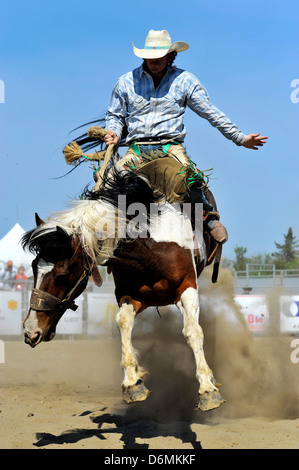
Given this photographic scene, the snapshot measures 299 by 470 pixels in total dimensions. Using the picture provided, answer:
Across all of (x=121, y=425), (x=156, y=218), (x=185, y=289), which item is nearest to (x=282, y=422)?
(x=121, y=425)

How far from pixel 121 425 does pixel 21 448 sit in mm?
1167

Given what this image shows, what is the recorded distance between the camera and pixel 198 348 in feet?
13.4

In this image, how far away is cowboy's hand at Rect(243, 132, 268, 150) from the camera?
15.2 ft

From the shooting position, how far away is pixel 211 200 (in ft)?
17.4

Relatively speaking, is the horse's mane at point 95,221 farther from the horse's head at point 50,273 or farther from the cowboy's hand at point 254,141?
the cowboy's hand at point 254,141

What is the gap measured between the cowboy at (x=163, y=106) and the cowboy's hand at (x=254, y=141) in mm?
82

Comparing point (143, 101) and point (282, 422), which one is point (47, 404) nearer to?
point (282, 422)

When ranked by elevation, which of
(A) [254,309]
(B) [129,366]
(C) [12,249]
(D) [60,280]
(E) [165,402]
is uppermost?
(C) [12,249]

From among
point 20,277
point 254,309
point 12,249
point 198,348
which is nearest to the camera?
point 198,348

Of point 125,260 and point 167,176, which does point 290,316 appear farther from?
point 125,260

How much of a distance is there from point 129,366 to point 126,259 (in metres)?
0.78

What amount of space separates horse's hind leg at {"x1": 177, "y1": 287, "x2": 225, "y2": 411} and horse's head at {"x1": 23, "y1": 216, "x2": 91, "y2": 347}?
0.78 metres

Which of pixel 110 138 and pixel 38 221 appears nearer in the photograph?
pixel 38 221

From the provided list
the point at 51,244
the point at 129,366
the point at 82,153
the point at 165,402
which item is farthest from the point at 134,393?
the point at 82,153
